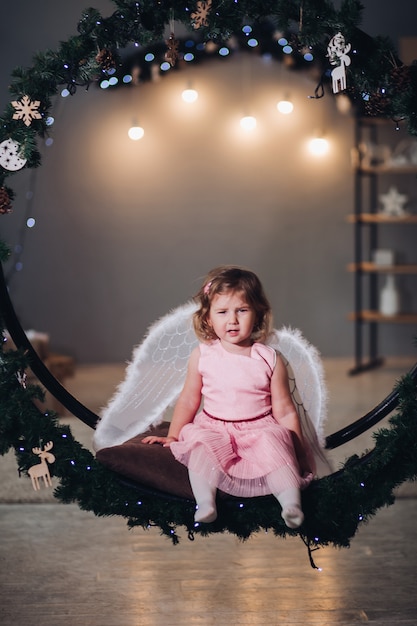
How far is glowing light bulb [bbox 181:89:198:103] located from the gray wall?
8 cm

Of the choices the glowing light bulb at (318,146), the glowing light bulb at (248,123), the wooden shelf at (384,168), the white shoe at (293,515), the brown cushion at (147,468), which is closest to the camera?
the white shoe at (293,515)

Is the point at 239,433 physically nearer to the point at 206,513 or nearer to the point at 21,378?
the point at 206,513

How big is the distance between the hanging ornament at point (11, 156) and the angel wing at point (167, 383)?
61 cm

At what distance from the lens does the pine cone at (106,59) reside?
2.07 metres

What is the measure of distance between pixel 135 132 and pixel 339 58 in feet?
14.2

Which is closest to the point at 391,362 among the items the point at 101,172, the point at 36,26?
the point at 101,172

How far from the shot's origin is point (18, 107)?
2.07 metres

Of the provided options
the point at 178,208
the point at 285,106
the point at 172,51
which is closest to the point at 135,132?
the point at 178,208

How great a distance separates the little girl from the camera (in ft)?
6.62

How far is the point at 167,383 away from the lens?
233cm

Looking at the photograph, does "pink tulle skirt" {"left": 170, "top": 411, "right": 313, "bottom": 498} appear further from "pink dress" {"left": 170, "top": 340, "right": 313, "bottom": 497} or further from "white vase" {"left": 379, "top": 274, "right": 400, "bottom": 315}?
"white vase" {"left": 379, "top": 274, "right": 400, "bottom": 315}

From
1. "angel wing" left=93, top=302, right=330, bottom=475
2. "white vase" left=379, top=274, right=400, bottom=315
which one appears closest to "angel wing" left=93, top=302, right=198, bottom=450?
"angel wing" left=93, top=302, right=330, bottom=475

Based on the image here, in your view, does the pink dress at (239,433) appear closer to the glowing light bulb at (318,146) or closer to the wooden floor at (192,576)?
the wooden floor at (192,576)

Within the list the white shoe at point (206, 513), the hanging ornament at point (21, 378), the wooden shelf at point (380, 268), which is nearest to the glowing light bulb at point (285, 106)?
the wooden shelf at point (380, 268)
